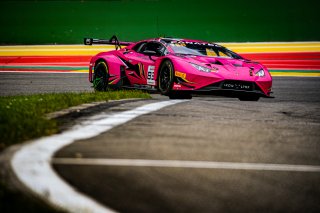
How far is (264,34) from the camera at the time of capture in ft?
87.5

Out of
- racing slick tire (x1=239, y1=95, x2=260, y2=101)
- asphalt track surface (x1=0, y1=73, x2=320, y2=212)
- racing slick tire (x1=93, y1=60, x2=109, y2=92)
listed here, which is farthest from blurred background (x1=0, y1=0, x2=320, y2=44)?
asphalt track surface (x1=0, y1=73, x2=320, y2=212)

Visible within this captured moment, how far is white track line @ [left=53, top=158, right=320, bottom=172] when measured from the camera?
16.0 ft

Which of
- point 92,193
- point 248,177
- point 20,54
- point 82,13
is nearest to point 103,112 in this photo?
point 248,177

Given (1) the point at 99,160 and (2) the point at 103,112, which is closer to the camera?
(1) the point at 99,160

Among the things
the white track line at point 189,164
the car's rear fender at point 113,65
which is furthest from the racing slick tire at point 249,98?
the white track line at point 189,164

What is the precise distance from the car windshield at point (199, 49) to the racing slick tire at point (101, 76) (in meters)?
1.75

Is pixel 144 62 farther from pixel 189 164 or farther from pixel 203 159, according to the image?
pixel 189 164

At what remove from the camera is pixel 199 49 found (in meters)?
11.9

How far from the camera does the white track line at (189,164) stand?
16.0ft

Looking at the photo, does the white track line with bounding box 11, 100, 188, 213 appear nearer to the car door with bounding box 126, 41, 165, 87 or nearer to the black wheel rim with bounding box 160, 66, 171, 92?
the black wheel rim with bounding box 160, 66, 171, 92

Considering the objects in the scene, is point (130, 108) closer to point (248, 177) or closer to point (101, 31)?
point (248, 177)

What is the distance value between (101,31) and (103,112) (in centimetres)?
1987

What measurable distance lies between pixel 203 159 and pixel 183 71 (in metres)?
5.50

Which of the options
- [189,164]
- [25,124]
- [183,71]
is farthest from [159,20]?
[189,164]
